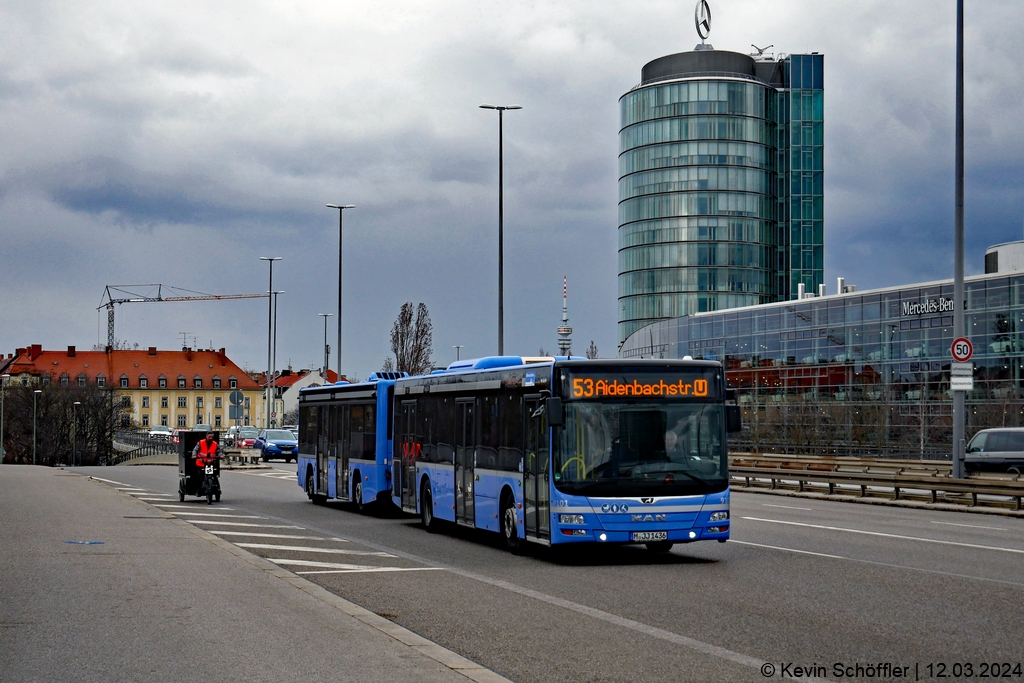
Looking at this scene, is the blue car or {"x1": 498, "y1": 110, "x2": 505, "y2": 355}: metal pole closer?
{"x1": 498, "y1": 110, "x2": 505, "y2": 355}: metal pole

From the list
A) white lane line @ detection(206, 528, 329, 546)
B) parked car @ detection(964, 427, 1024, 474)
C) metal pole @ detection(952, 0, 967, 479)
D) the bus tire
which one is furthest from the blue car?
the bus tire

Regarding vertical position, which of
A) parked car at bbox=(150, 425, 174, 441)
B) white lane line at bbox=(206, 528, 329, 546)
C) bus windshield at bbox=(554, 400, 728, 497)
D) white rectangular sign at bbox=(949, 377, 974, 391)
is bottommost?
parked car at bbox=(150, 425, 174, 441)

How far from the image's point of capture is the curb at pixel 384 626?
7988mm

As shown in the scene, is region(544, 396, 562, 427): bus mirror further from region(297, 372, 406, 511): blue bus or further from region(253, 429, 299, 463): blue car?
region(253, 429, 299, 463): blue car

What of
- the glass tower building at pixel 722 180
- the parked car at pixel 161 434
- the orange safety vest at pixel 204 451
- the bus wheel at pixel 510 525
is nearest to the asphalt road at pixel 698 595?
the bus wheel at pixel 510 525

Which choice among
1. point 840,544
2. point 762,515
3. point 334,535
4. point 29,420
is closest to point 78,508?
point 334,535

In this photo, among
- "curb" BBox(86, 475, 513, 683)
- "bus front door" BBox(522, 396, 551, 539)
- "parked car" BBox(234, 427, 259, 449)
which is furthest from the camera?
"parked car" BBox(234, 427, 259, 449)

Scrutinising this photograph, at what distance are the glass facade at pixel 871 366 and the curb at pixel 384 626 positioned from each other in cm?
3861

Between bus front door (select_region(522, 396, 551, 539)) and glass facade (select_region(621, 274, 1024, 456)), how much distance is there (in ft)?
115

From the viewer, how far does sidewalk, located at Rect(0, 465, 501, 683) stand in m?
8.05

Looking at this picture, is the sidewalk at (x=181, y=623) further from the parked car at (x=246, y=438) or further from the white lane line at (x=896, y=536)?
the parked car at (x=246, y=438)

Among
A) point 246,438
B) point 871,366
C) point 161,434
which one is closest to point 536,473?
point 871,366

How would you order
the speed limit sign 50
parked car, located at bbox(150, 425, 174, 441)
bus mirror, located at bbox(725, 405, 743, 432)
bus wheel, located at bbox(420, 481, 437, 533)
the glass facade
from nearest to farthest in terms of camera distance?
1. bus mirror, located at bbox(725, 405, 743, 432)
2. bus wheel, located at bbox(420, 481, 437, 533)
3. the speed limit sign 50
4. the glass facade
5. parked car, located at bbox(150, 425, 174, 441)

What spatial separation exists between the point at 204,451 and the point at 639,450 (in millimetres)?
14933
